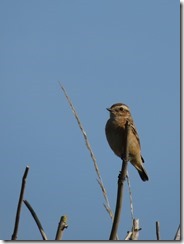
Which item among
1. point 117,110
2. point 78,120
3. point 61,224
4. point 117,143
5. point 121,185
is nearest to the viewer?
A: point 61,224

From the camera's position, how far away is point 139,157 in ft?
27.7

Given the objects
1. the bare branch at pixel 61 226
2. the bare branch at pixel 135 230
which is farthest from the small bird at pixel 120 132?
the bare branch at pixel 61 226

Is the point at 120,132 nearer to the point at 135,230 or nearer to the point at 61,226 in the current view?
the point at 135,230

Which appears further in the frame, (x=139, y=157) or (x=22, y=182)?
(x=139, y=157)

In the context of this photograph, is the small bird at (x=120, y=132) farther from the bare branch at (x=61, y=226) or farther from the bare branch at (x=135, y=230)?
the bare branch at (x=61, y=226)

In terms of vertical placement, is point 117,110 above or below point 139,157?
above

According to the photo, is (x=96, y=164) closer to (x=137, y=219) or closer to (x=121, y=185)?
(x=121, y=185)

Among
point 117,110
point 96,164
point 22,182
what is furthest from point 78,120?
point 117,110

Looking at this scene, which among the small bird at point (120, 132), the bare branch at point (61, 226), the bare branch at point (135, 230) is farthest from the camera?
the small bird at point (120, 132)

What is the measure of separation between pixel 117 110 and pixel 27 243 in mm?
5380

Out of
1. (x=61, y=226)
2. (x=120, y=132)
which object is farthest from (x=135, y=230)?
(x=120, y=132)

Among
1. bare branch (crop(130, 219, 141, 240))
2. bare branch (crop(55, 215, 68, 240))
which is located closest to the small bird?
bare branch (crop(130, 219, 141, 240))

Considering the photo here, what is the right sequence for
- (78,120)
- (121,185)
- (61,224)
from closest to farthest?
(61,224) → (121,185) → (78,120)

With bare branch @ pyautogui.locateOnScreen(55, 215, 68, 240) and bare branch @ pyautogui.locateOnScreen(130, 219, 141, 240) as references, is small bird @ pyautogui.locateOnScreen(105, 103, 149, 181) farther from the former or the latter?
bare branch @ pyautogui.locateOnScreen(55, 215, 68, 240)
